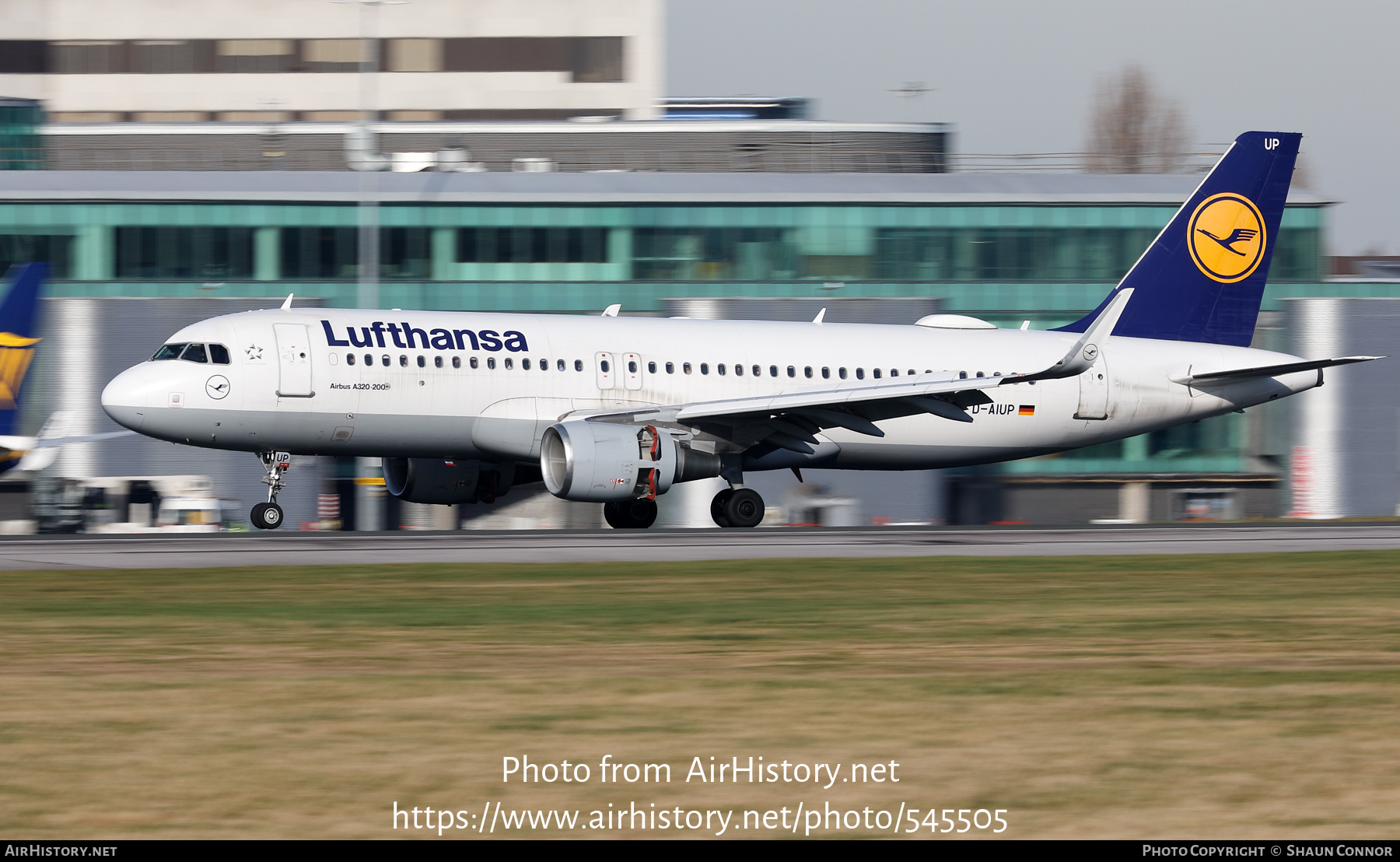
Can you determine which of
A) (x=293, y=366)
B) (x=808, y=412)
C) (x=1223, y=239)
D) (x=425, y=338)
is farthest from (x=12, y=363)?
(x=1223, y=239)

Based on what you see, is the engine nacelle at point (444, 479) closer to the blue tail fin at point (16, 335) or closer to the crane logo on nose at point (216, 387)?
the crane logo on nose at point (216, 387)

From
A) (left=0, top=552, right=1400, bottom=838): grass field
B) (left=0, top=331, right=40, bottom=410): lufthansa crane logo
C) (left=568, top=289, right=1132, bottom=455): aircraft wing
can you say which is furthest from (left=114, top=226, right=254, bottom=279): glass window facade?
(left=0, top=552, right=1400, bottom=838): grass field

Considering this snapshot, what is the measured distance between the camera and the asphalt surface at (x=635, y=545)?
23703mm

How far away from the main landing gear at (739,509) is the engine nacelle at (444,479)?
4286mm

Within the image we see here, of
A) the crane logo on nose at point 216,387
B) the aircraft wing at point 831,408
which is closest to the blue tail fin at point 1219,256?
the aircraft wing at point 831,408

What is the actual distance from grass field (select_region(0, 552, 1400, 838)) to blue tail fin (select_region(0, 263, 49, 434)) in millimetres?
12850

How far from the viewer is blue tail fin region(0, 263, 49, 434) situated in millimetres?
31031

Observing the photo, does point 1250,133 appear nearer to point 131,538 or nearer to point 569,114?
point 131,538

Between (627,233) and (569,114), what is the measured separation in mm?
47889

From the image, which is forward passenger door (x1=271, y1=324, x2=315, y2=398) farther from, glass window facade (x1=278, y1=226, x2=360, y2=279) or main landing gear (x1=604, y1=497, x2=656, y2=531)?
glass window facade (x1=278, y1=226, x2=360, y2=279)

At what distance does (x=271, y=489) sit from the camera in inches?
1192

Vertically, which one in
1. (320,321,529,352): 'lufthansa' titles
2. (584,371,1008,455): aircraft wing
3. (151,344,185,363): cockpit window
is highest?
(320,321,529,352): 'lufthansa' titles

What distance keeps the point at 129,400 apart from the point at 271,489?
9.72 ft
